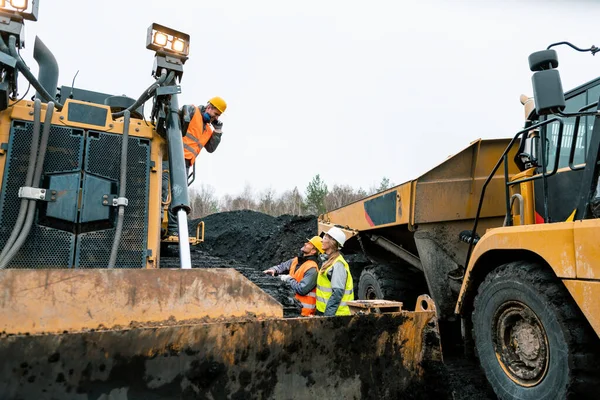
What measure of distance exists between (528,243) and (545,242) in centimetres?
18

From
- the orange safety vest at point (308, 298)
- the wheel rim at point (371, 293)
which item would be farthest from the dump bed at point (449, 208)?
the wheel rim at point (371, 293)

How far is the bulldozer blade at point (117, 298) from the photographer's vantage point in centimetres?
197

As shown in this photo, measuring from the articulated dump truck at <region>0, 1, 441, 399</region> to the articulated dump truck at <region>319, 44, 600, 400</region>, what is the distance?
3.48ft

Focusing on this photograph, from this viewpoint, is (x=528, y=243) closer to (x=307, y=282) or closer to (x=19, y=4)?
(x=307, y=282)

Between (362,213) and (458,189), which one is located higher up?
(458,189)

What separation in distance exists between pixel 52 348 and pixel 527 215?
3.79 m

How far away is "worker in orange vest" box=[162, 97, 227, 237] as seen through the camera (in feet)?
15.5

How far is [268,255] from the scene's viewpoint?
45.3ft

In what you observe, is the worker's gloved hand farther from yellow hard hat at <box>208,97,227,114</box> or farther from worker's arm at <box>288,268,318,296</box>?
worker's arm at <box>288,268,318,296</box>

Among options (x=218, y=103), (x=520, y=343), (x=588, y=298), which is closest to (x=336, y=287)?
(x=520, y=343)

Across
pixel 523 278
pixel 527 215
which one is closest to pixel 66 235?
pixel 523 278

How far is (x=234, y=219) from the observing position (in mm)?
18812

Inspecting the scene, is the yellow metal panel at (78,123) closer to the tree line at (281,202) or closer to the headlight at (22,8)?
the headlight at (22,8)

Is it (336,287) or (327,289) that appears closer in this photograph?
(336,287)
